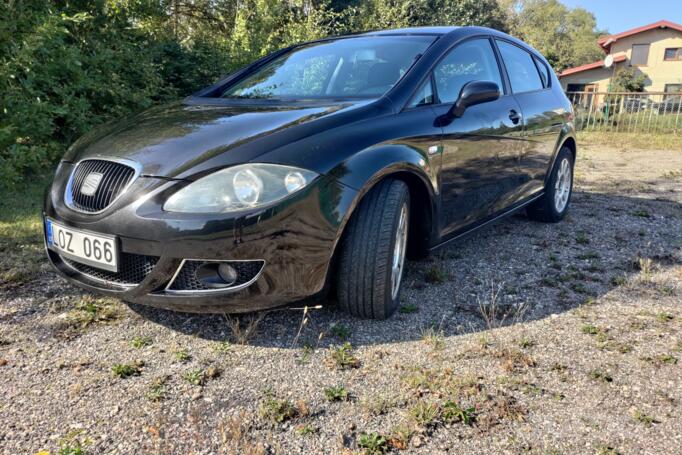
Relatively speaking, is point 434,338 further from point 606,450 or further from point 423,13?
point 423,13

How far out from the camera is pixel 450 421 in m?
1.89

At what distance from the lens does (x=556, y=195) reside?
4.66m

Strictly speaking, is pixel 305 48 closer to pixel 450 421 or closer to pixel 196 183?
pixel 196 183

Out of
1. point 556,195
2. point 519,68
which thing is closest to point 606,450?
point 519,68

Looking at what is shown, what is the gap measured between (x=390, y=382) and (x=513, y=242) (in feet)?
7.68

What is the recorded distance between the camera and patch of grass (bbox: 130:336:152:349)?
2.38 metres

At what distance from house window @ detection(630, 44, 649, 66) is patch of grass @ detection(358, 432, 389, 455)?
1426 inches

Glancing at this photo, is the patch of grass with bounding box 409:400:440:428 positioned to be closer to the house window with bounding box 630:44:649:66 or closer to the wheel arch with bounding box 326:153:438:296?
the wheel arch with bounding box 326:153:438:296

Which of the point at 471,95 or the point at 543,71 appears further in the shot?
the point at 543,71

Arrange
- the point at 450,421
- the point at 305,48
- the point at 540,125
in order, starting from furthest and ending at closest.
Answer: the point at 540,125 < the point at 305,48 < the point at 450,421

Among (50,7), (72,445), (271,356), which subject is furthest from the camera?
(50,7)

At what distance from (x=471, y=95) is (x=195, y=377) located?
78.1 inches

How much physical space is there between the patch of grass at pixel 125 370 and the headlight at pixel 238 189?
0.67 meters

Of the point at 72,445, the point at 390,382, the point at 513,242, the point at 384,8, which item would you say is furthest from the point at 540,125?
the point at 384,8
